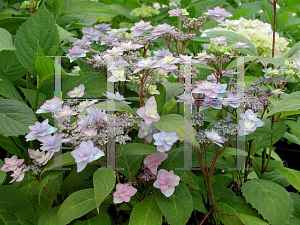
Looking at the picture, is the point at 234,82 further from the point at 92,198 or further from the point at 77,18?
the point at 77,18

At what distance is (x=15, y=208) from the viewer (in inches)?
33.0

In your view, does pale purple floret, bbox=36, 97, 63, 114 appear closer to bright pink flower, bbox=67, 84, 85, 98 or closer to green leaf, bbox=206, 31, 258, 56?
bright pink flower, bbox=67, 84, 85, 98

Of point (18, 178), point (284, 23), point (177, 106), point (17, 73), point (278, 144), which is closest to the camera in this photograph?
point (18, 178)

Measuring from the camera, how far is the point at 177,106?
0.96 m

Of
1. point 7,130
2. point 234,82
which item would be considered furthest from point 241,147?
point 7,130

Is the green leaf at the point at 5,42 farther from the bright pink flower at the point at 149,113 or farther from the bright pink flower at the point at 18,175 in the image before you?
the bright pink flower at the point at 149,113

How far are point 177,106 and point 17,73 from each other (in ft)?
1.98

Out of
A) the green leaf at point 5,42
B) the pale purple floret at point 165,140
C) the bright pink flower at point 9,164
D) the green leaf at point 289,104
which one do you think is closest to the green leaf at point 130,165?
the pale purple floret at point 165,140

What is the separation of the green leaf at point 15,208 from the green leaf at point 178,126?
46cm

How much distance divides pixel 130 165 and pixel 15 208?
0.35m

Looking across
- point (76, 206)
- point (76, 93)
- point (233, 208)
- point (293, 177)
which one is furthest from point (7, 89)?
point (293, 177)

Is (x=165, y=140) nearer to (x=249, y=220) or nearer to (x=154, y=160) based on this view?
(x=154, y=160)

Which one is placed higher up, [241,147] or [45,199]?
[241,147]

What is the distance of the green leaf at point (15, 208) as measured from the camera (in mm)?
835
